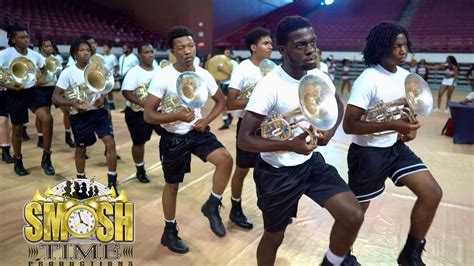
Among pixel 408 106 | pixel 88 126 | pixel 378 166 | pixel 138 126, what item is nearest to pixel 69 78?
pixel 88 126

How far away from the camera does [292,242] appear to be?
345cm

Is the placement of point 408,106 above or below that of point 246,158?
above

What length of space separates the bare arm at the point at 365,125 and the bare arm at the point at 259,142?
0.71 metres

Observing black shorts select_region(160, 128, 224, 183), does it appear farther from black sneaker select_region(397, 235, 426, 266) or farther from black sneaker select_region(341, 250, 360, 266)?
black sneaker select_region(397, 235, 426, 266)

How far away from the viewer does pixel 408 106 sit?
2635 millimetres

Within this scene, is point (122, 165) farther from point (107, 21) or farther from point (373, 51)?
point (107, 21)

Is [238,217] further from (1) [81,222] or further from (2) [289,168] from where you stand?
(2) [289,168]

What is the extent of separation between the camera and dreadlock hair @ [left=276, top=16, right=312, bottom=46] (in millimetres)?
2284

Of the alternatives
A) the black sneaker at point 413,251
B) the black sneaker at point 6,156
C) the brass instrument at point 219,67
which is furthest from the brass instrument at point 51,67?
the black sneaker at point 413,251

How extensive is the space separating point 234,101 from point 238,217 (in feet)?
3.81

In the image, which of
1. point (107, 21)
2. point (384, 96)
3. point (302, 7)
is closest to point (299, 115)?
point (384, 96)

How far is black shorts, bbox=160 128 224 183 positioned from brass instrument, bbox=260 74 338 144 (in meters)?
1.09

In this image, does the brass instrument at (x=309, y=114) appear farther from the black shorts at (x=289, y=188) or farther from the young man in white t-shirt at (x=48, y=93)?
the young man in white t-shirt at (x=48, y=93)

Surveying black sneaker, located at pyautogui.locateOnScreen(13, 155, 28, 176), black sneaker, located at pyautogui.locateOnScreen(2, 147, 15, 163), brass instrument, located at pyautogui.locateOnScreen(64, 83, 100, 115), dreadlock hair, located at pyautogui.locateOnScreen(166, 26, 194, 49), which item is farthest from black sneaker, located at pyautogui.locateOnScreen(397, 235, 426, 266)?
black sneaker, located at pyautogui.locateOnScreen(2, 147, 15, 163)
